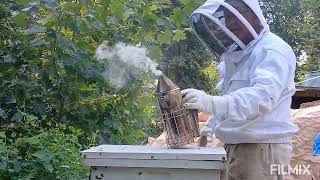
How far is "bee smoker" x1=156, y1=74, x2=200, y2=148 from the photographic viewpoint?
2.45 meters

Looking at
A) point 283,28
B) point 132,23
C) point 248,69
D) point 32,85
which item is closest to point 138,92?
point 132,23

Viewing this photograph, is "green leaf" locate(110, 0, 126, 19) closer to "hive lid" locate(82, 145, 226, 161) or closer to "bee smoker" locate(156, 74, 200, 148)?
"bee smoker" locate(156, 74, 200, 148)

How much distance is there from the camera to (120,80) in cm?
362

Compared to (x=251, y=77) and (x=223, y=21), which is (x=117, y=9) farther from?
(x=251, y=77)

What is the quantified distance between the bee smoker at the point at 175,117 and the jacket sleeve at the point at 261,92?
193mm

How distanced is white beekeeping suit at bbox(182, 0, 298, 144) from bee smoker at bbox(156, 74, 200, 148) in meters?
0.06

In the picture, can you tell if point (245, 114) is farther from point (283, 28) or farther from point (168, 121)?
point (283, 28)

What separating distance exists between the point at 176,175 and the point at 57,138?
1.44 metres

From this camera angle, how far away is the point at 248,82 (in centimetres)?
278

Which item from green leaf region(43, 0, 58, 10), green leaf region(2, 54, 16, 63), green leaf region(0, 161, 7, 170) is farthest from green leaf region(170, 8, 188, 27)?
green leaf region(0, 161, 7, 170)

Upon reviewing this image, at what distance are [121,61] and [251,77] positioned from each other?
1128 millimetres

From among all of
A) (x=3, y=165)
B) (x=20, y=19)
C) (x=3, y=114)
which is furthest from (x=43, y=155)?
(x=20, y=19)

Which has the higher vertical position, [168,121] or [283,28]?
[283,28]

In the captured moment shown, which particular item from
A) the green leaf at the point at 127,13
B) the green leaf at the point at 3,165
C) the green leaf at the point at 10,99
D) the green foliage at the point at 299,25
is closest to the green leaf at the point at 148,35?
the green leaf at the point at 127,13
